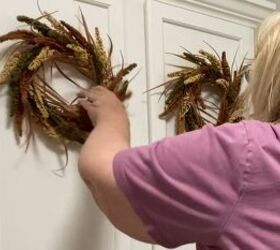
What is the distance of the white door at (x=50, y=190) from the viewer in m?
0.97

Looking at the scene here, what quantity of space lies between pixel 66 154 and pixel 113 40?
0.28 m

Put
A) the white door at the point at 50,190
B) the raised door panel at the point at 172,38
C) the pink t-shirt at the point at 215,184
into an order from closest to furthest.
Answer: the pink t-shirt at the point at 215,184, the white door at the point at 50,190, the raised door panel at the point at 172,38

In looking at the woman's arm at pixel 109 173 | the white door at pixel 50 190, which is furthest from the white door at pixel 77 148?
the woman's arm at pixel 109 173

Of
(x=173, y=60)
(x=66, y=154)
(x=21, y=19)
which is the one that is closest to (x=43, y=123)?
(x=66, y=154)

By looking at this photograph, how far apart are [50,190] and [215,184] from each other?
411mm

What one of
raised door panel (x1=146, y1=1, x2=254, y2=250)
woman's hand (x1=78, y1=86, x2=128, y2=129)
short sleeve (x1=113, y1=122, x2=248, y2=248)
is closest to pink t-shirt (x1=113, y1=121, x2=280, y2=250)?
short sleeve (x1=113, y1=122, x2=248, y2=248)

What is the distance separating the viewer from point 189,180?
0.73m

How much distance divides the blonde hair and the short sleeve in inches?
3.9

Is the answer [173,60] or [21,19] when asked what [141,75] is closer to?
[173,60]

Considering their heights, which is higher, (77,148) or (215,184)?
(215,184)

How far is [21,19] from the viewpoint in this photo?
0.98 metres

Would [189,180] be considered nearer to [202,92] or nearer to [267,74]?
[267,74]

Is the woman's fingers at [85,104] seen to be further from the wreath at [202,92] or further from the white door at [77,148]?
the wreath at [202,92]

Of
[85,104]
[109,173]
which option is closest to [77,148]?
[85,104]
